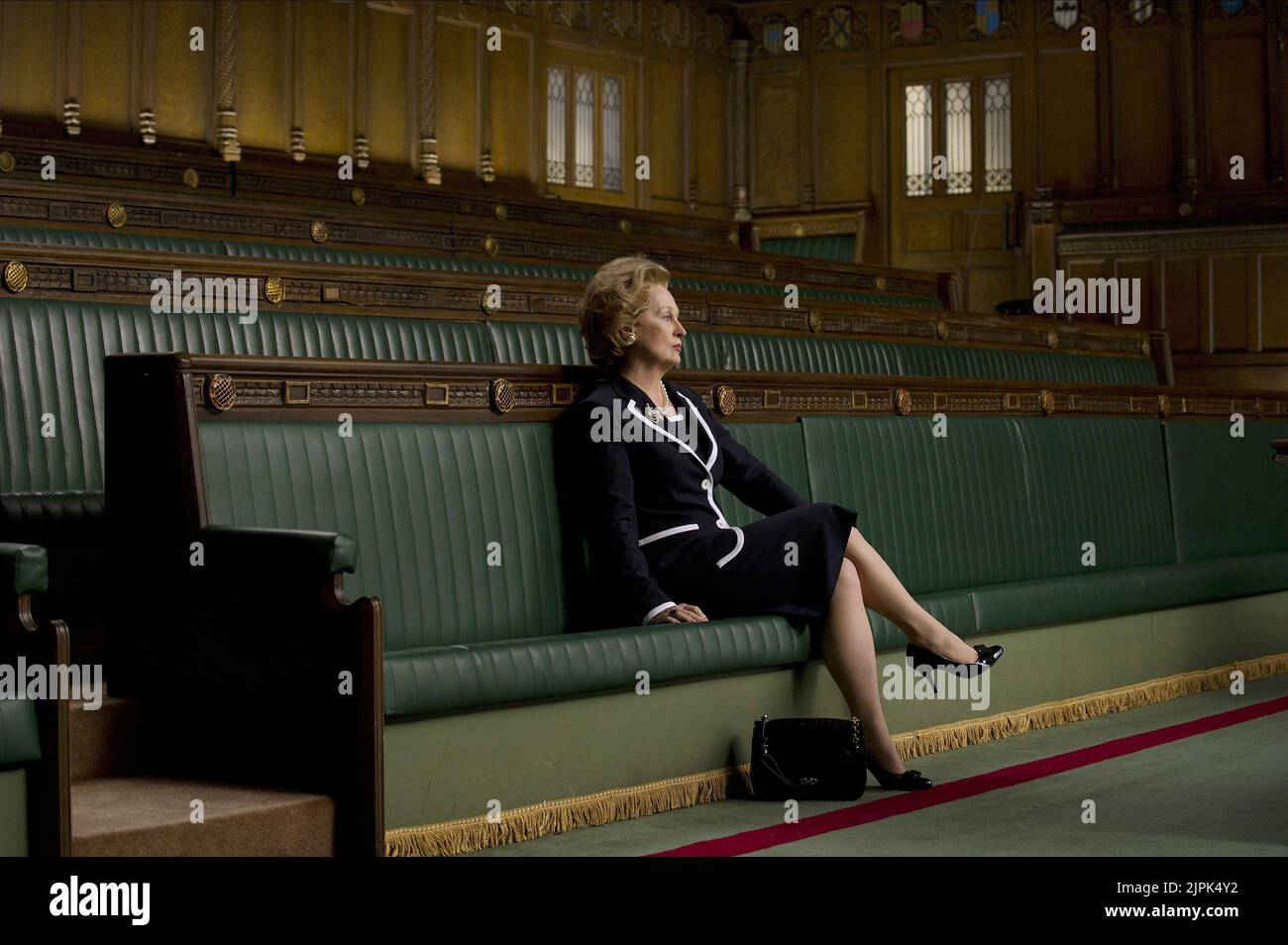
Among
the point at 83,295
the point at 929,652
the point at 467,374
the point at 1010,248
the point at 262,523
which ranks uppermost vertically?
the point at 1010,248

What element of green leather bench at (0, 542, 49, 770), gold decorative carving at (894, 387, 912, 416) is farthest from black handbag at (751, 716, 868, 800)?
green leather bench at (0, 542, 49, 770)

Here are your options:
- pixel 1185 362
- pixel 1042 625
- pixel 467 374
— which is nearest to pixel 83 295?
pixel 467 374

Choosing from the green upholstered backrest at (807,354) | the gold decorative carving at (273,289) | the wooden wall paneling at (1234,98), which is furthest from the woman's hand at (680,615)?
the wooden wall paneling at (1234,98)

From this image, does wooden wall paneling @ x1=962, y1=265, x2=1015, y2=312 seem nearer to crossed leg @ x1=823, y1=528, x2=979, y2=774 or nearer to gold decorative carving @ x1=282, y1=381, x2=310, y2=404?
crossed leg @ x1=823, y1=528, x2=979, y2=774

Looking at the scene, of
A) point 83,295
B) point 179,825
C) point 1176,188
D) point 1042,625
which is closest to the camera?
point 179,825

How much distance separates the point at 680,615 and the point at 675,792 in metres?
0.34

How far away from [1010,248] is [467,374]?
8.27m

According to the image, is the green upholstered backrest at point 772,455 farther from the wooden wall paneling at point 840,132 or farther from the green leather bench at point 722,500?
the wooden wall paneling at point 840,132

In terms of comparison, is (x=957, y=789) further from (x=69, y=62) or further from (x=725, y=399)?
(x=69, y=62)

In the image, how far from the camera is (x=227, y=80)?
859 centimetres

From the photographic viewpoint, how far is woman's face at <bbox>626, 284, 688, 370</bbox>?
3379mm

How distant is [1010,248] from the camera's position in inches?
432

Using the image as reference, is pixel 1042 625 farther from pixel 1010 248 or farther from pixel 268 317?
pixel 1010 248

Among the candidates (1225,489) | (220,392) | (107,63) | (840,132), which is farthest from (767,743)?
(840,132)
